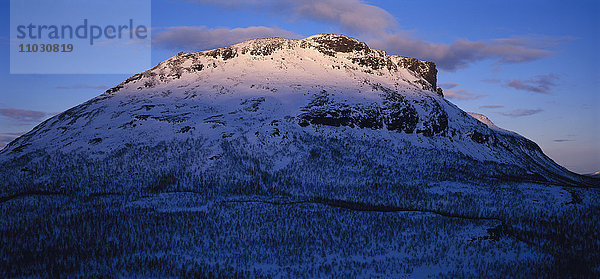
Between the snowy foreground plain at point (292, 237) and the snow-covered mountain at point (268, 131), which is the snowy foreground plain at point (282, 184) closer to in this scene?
the snowy foreground plain at point (292, 237)

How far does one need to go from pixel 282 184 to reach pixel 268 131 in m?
19.2

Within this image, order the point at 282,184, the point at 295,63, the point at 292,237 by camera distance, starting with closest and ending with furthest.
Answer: the point at 292,237 → the point at 282,184 → the point at 295,63

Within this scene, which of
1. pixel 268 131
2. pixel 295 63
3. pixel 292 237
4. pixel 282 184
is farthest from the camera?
pixel 295 63

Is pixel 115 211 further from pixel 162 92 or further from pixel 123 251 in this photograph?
pixel 162 92

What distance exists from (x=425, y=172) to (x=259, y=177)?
30798mm

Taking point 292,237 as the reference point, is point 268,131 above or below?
above

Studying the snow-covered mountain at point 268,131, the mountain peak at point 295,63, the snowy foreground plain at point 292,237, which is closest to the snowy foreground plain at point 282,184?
the snowy foreground plain at point 292,237

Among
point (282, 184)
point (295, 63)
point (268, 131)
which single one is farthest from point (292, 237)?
point (295, 63)

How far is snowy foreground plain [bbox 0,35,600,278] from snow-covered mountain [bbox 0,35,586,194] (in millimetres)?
474

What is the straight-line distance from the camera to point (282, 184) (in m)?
70.8

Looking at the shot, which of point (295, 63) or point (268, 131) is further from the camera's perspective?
point (295, 63)

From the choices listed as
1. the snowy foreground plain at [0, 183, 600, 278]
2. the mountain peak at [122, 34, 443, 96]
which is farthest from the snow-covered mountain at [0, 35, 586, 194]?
the snowy foreground plain at [0, 183, 600, 278]

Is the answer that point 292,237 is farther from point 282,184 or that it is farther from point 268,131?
point 268,131

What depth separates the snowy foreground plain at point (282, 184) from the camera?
114 ft
